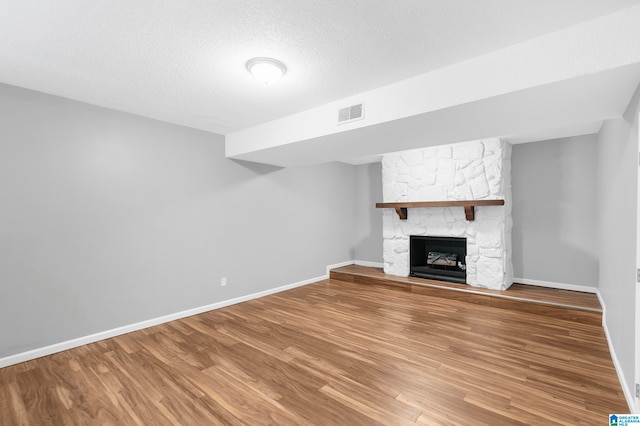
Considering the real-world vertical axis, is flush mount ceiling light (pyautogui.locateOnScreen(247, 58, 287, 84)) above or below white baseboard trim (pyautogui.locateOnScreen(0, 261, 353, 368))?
above

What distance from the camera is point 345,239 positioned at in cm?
652

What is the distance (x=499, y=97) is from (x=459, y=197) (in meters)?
2.87

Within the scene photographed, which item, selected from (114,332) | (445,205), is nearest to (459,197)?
(445,205)

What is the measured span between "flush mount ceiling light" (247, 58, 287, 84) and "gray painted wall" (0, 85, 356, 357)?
1.93 m

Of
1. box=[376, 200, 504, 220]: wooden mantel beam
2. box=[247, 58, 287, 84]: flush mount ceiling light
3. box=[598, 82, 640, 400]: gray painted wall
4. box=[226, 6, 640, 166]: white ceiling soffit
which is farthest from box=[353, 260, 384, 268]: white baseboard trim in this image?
box=[247, 58, 287, 84]: flush mount ceiling light

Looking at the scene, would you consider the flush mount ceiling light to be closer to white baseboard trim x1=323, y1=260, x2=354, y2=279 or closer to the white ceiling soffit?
the white ceiling soffit

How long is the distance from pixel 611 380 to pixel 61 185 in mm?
4958

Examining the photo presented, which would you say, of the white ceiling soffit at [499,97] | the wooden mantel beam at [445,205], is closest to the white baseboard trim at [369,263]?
the wooden mantel beam at [445,205]

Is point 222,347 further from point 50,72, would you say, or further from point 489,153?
point 489,153

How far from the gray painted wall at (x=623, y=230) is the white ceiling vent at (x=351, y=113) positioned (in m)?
1.88

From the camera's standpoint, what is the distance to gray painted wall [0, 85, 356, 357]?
8.77ft

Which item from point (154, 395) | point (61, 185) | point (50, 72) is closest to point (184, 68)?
point (50, 72)

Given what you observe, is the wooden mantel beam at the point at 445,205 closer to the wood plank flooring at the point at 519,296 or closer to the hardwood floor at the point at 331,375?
A: the wood plank flooring at the point at 519,296

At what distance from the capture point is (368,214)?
21.5 feet
